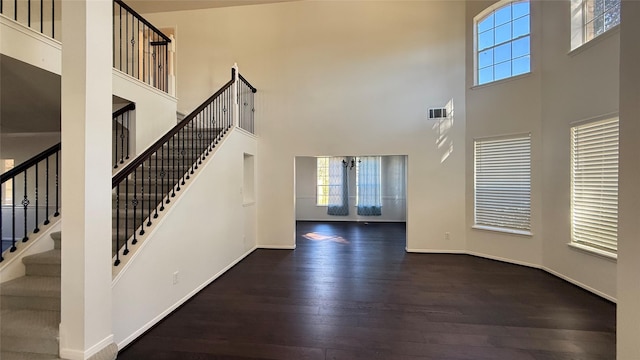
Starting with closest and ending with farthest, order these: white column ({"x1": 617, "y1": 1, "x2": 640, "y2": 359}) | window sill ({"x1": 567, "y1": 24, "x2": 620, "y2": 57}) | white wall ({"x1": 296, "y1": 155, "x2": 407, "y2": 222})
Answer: white column ({"x1": 617, "y1": 1, "x2": 640, "y2": 359}), window sill ({"x1": 567, "y1": 24, "x2": 620, "y2": 57}), white wall ({"x1": 296, "y1": 155, "x2": 407, "y2": 222})

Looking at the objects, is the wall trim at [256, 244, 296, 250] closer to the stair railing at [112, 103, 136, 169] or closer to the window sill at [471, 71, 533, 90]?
the stair railing at [112, 103, 136, 169]

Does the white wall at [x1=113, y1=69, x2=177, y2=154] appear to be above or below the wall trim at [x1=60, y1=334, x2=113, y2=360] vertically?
above

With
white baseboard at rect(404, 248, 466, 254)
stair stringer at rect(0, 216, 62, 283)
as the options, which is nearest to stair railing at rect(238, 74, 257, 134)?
stair stringer at rect(0, 216, 62, 283)

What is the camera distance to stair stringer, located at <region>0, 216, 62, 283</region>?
2.63 metres

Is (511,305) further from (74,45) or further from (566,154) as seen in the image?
(74,45)

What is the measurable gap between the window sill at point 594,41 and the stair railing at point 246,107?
5.28m

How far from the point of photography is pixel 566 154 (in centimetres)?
409

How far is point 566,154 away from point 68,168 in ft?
18.8

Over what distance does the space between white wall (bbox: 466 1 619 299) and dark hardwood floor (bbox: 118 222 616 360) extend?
353 millimetres

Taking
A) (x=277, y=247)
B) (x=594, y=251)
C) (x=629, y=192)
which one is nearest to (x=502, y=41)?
(x=594, y=251)

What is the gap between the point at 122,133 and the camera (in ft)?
14.2

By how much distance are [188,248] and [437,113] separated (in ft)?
15.9

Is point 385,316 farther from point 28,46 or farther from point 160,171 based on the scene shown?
point 28,46

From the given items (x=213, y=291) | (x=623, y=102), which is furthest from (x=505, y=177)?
(x=213, y=291)
